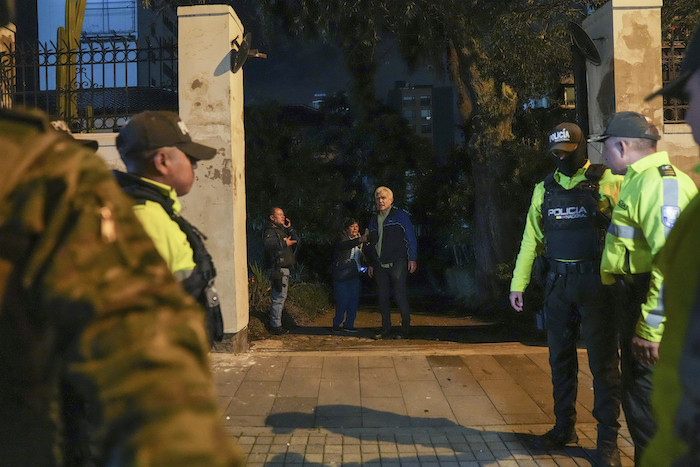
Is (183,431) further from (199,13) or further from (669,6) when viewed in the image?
(669,6)

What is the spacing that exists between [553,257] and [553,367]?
75cm

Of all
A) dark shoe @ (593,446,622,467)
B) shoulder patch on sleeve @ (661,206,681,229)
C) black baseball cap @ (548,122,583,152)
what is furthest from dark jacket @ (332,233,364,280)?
shoulder patch on sleeve @ (661,206,681,229)

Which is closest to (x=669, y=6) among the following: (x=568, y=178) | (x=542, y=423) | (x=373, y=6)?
(x=373, y=6)

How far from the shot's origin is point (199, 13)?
6.57m

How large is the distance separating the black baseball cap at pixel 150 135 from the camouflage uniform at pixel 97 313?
1.34 metres

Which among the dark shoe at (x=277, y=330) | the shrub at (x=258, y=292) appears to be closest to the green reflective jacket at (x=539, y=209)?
the dark shoe at (x=277, y=330)

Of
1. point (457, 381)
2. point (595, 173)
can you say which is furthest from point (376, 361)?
point (595, 173)

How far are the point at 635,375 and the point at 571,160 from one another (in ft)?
4.80

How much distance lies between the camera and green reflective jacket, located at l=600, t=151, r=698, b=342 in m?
3.18

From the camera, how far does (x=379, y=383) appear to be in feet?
18.7

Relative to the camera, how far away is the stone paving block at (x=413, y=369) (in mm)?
5875

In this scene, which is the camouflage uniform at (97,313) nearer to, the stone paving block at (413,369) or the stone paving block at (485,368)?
the stone paving block at (413,369)

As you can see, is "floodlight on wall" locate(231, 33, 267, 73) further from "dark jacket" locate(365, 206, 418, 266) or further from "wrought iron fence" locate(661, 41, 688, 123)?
"wrought iron fence" locate(661, 41, 688, 123)

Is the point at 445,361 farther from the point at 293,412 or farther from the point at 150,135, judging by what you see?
the point at 150,135
